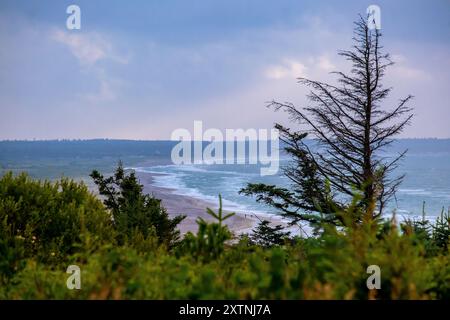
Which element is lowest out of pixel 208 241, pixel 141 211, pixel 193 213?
pixel 193 213

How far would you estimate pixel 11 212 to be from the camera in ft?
25.8

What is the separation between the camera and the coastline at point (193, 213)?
5288 cm

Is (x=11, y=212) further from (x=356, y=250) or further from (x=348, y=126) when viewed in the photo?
(x=348, y=126)

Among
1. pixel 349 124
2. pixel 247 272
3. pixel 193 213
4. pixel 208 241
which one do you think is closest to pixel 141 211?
pixel 349 124

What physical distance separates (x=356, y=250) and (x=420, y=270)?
390 millimetres

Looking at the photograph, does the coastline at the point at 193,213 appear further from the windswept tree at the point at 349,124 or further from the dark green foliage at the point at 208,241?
the dark green foliage at the point at 208,241

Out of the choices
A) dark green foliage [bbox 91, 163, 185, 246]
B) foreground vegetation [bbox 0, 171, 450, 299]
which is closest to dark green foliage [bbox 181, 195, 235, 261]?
foreground vegetation [bbox 0, 171, 450, 299]

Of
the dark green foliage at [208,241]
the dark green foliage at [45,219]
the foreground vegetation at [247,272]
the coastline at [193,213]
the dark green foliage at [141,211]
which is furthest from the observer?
the coastline at [193,213]

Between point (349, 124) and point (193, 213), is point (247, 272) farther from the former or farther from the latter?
point (193, 213)

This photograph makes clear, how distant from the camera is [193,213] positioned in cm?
6334

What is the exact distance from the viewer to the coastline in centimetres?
5288

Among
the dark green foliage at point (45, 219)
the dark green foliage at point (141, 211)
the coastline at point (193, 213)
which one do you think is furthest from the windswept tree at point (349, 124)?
the coastline at point (193, 213)

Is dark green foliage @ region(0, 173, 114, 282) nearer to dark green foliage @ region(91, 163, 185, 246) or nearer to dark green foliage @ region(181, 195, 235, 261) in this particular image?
dark green foliage @ region(181, 195, 235, 261)
